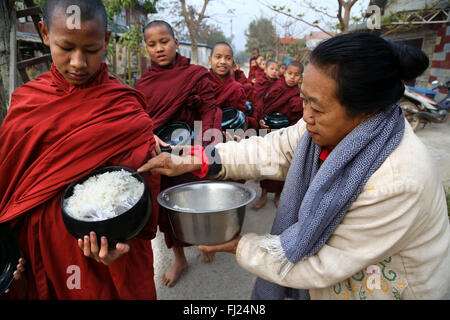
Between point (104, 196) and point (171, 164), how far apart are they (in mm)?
441

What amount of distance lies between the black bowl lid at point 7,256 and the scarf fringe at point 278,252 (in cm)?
109

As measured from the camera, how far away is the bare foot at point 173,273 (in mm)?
2318

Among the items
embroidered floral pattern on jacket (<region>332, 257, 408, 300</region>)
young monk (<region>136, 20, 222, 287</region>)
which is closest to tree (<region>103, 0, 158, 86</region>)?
young monk (<region>136, 20, 222, 287</region>)

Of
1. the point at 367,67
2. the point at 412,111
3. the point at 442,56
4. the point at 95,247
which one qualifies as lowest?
the point at 412,111

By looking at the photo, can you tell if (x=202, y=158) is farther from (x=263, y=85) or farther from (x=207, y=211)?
(x=263, y=85)

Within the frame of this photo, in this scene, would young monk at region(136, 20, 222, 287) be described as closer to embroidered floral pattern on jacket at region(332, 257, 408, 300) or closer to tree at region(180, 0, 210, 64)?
embroidered floral pattern on jacket at region(332, 257, 408, 300)

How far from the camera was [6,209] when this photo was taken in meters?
1.23

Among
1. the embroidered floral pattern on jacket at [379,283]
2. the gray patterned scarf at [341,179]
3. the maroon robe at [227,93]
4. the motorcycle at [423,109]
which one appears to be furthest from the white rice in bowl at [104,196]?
the motorcycle at [423,109]

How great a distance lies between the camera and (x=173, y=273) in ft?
7.76

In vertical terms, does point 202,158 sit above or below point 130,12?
below

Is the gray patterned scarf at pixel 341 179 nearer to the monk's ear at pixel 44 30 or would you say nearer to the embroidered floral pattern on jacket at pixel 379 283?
the embroidered floral pattern on jacket at pixel 379 283

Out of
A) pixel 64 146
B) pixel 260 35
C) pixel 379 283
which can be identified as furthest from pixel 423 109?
pixel 260 35

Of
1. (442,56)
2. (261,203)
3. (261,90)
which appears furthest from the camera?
(442,56)
